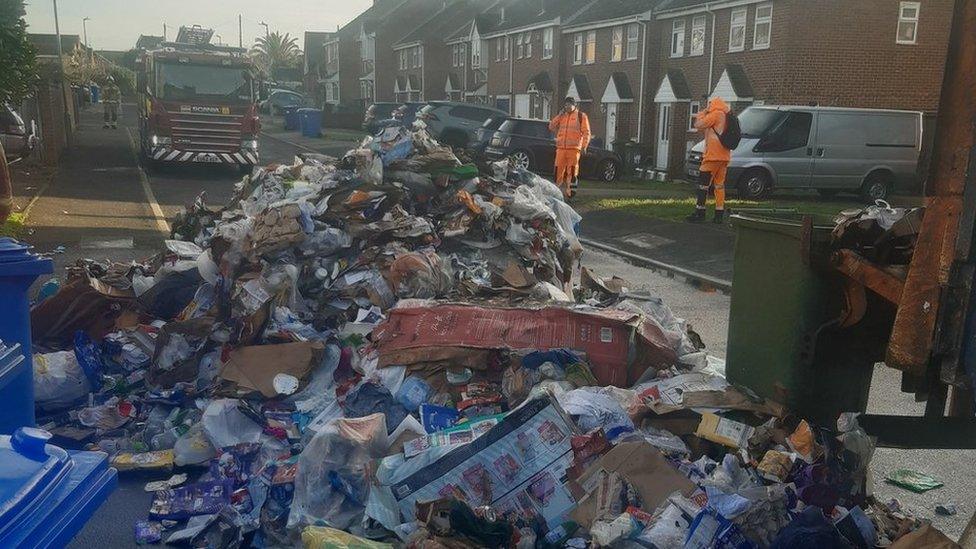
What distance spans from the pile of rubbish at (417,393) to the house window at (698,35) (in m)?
19.2

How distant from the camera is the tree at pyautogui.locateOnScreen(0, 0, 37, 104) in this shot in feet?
45.0

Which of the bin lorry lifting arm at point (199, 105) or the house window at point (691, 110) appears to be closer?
the bin lorry lifting arm at point (199, 105)

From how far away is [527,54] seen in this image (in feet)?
125

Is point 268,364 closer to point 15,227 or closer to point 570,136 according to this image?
point 15,227

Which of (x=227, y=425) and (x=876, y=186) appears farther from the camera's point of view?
(x=876, y=186)

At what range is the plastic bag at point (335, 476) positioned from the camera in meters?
3.85

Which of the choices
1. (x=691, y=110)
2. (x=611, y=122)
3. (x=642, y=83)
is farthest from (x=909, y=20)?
(x=611, y=122)

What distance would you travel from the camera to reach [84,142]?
28.2 meters

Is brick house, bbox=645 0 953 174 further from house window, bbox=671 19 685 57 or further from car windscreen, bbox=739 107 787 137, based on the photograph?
car windscreen, bbox=739 107 787 137

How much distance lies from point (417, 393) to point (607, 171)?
60.9 ft

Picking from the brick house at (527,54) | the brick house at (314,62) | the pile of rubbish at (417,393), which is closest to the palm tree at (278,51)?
the brick house at (314,62)

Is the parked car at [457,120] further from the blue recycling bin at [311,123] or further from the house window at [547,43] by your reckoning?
the blue recycling bin at [311,123]

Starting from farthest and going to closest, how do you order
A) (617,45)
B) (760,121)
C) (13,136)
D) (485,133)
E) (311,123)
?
(311,123) < (617,45) < (485,133) < (760,121) < (13,136)

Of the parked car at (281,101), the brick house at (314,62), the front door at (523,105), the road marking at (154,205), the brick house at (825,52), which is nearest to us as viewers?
the road marking at (154,205)
